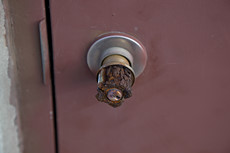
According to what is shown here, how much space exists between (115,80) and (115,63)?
0.08 ft

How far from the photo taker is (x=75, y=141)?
0.45 meters

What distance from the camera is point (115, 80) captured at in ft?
0.96

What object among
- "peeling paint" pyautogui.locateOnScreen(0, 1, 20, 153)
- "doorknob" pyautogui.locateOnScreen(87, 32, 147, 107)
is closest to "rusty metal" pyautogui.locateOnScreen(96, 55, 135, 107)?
"doorknob" pyautogui.locateOnScreen(87, 32, 147, 107)

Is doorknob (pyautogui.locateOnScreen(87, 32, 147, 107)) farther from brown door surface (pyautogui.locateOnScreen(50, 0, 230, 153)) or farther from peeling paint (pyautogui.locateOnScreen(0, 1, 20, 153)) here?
peeling paint (pyautogui.locateOnScreen(0, 1, 20, 153))

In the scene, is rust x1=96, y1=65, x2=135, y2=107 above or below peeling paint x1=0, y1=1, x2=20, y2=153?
below

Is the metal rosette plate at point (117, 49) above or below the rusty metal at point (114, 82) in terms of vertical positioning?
above

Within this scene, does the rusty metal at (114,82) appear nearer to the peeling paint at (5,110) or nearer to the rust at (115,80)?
the rust at (115,80)

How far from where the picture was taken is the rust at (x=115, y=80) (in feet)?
0.96

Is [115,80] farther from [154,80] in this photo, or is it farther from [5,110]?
[5,110]

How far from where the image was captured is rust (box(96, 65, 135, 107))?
29cm

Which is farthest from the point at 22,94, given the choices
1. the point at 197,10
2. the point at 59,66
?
the point at 197,10

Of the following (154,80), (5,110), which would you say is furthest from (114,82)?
(5,110)

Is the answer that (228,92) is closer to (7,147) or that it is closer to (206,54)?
(206,54)

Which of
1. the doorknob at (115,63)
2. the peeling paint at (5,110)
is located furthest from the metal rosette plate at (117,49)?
the peeling paint at (5,110)
